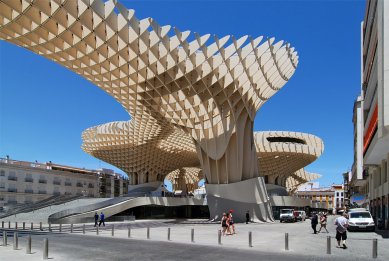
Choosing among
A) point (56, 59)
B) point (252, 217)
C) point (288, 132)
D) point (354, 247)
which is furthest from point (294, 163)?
point (354, 247)

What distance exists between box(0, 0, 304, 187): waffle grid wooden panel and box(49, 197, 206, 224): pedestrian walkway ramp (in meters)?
12.0

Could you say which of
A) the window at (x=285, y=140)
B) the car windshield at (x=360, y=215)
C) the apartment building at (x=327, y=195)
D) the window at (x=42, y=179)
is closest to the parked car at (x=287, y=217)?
the car windshield at (x=360, y=215)

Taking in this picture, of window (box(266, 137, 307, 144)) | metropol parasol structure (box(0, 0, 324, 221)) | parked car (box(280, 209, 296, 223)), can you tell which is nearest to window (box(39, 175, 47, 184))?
metropol parasol structure (box(0, 0, 324, 221))

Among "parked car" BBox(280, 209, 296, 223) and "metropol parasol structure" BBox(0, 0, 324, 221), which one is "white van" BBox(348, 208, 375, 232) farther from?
"parked car" BBox(280, 209, 296, 223)

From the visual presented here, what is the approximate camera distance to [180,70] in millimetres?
36312

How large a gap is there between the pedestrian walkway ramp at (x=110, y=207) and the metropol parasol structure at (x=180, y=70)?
36.8 ft

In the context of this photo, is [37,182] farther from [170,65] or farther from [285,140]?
[170,65]

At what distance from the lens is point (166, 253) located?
16.9m

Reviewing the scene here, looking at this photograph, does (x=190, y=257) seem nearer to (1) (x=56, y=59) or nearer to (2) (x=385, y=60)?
(2) (x=385, y=60)

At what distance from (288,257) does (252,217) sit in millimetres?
28580

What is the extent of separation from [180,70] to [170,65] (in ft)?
3.50

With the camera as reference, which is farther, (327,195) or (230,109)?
(327,195)

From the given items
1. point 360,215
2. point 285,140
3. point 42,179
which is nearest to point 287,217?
point 360,215

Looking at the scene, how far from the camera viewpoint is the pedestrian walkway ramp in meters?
45.8
